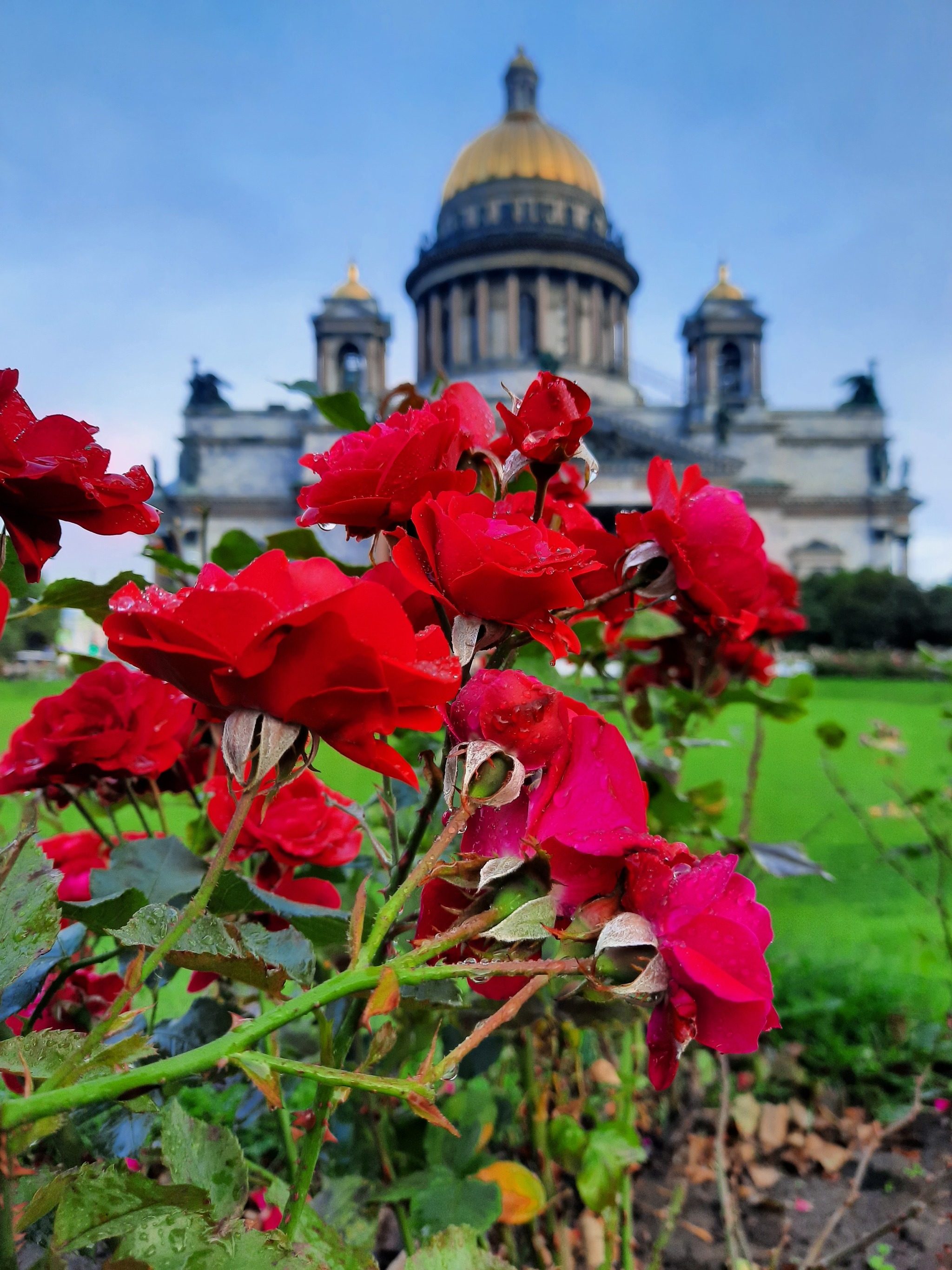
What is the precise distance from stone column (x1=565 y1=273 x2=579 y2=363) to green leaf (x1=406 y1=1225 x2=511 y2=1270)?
19148 mm

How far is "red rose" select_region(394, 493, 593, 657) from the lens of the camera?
0.27m

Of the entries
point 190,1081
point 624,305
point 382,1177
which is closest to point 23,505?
point 190,1081

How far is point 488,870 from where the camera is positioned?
0.81 ft

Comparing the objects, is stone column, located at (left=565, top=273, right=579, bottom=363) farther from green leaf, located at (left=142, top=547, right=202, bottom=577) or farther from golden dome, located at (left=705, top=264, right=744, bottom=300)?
green leaf, located at (left=142, top=547, right=202, bottom=577)

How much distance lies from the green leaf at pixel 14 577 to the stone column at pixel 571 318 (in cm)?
1898

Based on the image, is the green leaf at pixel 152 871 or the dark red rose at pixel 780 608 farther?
the dark red rose at pixel 780 608

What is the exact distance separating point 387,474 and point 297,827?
216 millimetres

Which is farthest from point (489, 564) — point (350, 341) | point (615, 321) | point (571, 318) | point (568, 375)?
point (615, 321)

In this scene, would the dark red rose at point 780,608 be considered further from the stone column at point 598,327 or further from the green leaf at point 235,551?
the stone column at point 598,327

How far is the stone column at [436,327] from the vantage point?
19.0 meters

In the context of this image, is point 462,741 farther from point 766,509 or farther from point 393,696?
point 766,509

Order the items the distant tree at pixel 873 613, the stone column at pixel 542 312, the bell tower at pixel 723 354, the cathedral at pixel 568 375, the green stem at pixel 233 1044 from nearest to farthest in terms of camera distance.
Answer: the green stem at pixel 233 1044 < the distant tree at pixel 873 613 < the cathedral at pixel 568 375 < the bell tower at pixel 723 354 < the stone column at pixel 542 312

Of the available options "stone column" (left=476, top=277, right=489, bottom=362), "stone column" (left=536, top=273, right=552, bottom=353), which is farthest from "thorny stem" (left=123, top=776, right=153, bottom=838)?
"stone column" (left=536, top=273, right=552, bottom=353)

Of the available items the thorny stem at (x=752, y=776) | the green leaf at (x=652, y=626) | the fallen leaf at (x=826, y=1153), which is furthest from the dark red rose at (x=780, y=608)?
the fallen leaf at (x=826, y=1153)
